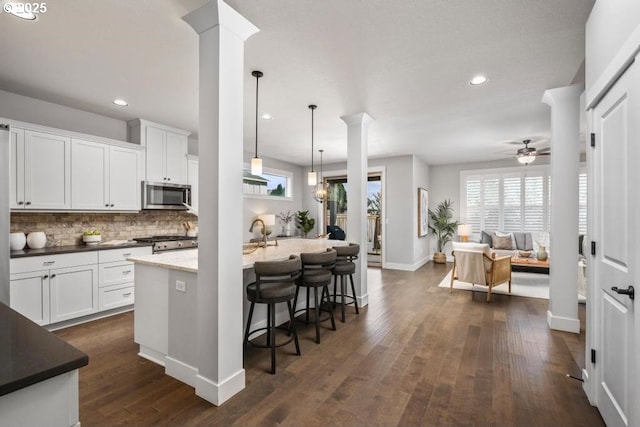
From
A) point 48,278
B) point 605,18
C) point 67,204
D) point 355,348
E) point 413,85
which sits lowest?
point 355,348

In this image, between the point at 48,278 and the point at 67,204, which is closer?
the point at 48,278

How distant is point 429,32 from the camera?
234 cm

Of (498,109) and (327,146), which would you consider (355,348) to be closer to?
(498,109)

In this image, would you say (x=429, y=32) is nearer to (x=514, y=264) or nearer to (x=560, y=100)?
(x=560, y=100)

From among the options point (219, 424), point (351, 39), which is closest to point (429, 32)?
point (351, 39)

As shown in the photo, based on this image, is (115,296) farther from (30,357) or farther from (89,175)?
(30,357)

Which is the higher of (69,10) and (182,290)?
Answer: (69,10)

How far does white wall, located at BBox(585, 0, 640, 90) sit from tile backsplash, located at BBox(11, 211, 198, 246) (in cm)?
545

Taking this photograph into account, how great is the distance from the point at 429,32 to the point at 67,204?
14.4 feet

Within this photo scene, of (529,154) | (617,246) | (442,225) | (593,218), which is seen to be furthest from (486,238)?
(617,246)

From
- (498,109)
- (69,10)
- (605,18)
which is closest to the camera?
(605,18)

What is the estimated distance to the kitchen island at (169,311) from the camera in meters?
2.29

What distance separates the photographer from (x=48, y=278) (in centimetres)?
328

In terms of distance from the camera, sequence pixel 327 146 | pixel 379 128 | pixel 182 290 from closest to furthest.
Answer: pixel 182 290 → pixel 379 128 → pixel 327 146
